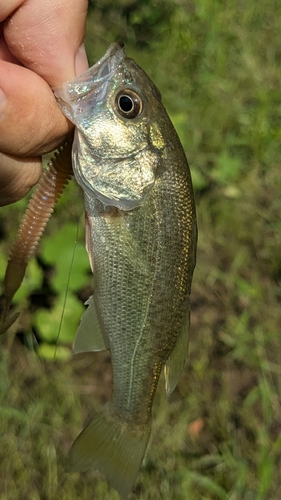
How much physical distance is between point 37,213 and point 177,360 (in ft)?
2.23

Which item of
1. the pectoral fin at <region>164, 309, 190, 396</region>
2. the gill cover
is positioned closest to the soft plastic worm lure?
the gill cover

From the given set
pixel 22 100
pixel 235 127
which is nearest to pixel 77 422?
pixel 22 100

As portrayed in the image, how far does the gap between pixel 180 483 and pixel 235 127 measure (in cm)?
244

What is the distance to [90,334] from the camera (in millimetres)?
1728

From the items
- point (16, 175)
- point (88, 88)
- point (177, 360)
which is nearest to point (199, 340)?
point (177, 360)

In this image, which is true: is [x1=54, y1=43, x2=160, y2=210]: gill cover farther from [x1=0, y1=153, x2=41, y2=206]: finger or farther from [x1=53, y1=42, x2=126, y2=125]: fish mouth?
[x1=0, y1=153, x2=41, y2=206]: finger

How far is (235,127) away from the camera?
366cm

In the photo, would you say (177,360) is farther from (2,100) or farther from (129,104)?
(2,100)

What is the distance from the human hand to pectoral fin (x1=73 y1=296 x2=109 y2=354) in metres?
0.54

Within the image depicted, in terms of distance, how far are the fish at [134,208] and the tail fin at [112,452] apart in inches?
10.3

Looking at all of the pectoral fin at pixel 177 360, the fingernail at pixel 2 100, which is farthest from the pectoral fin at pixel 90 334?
the fingernail at pixel 2 100

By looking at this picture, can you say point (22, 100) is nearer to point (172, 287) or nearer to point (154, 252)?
point (154, 252)

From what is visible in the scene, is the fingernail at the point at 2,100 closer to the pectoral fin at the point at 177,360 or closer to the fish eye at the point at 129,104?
the fish eye at the point at 129,104

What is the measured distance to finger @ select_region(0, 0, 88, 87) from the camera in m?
1.52
